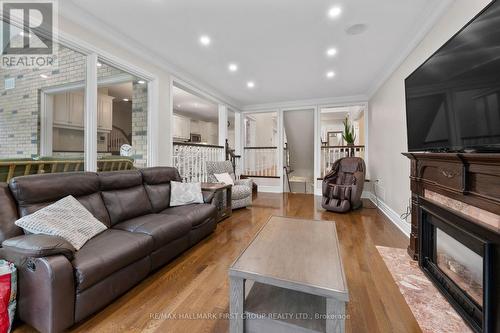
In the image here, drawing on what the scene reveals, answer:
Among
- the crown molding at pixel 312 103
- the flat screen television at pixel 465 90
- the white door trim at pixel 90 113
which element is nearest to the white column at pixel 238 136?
the crown molding at pixel 312 103

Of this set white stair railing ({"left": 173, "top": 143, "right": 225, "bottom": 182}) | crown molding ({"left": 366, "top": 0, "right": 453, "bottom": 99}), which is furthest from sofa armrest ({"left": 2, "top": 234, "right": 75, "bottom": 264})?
crown molding ({"left": 366, "top": 0, "right": 453, "bottom": 99})

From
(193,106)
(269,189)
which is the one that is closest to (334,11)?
(269,189)

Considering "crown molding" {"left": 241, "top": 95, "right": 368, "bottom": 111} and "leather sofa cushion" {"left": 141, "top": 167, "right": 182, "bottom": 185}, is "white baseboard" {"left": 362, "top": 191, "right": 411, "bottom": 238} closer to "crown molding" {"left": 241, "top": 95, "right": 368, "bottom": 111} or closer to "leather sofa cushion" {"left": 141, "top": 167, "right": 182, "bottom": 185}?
"crown molding" {"left": 241, "top": 95, "right": 368, "bottom": 111}

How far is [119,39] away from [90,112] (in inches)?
40.3

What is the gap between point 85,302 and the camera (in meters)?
1.40

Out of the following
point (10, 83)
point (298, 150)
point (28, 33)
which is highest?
point (28, 33)

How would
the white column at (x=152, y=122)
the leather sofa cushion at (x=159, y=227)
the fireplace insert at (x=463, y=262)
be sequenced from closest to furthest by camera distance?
the fireplace insert at (x=463, y=262), the leather sofa cushion at (x=159, y=227), the white column at (x=152, y=122)

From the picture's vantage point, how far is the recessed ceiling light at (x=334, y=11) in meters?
2.24

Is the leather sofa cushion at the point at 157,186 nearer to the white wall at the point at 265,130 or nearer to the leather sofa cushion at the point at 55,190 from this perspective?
the leather sofa cushion at the point at 55,190

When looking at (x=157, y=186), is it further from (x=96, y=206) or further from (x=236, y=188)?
(x=236, y=188)

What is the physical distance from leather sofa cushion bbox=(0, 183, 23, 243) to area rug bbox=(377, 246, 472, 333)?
2.86 m

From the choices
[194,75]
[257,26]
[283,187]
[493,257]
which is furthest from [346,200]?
[194,75]

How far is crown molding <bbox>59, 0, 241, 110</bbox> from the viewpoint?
2.26 metres

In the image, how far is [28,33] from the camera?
2.16m
